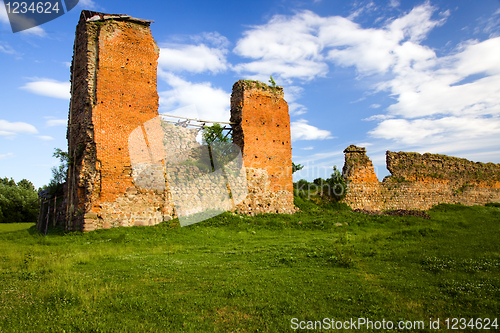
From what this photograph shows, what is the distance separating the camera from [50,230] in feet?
43.3

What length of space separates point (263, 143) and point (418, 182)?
12921mm

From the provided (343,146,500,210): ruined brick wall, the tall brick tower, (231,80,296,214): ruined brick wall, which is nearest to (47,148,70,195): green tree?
the tall brick tower

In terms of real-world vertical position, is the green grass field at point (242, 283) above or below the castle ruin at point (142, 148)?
below

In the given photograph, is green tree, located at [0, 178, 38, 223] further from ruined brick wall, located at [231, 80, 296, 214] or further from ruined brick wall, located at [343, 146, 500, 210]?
ruined brick wall, located at [343, 146, 500, 210]

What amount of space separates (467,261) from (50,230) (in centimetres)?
1469

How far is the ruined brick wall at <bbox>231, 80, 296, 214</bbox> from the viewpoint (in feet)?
52.7

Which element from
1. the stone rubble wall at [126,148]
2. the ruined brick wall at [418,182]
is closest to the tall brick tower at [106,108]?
the stone rubble wall at [126,148]

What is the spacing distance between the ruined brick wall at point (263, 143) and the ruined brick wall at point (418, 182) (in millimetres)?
5209

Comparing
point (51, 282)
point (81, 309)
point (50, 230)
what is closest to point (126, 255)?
point (51, 282)

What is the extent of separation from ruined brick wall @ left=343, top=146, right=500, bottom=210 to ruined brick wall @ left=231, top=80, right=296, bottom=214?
17.1 feet

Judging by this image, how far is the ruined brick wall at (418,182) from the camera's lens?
20.2 metres

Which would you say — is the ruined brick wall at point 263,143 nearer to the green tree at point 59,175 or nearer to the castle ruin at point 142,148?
the castle ruin at point 142,148

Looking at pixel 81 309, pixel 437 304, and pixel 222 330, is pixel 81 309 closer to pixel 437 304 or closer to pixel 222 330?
pixel 222 330

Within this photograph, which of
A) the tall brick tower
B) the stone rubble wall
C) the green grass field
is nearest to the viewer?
the green grass field
